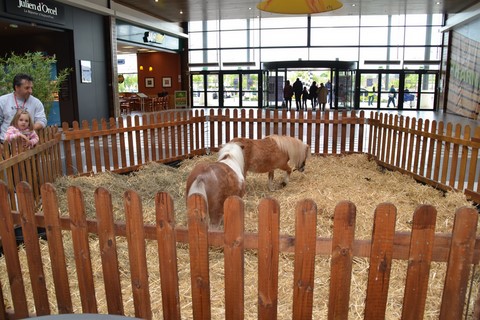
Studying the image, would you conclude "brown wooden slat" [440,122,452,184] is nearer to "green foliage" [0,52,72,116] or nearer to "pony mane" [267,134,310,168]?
"pony mane" [267,134,310,168]

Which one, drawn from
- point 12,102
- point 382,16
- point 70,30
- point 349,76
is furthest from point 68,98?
point 382,16

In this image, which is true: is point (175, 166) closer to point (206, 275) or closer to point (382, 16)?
point (206, 275)

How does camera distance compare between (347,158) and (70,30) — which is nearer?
(347,158)

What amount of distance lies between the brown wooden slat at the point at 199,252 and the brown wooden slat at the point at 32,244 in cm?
102

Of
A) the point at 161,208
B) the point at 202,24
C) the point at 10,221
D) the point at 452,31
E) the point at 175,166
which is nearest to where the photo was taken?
the point at 161,208

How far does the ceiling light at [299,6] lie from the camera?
→ 4.07 meters

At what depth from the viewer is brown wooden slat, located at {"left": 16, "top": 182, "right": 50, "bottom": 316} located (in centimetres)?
237

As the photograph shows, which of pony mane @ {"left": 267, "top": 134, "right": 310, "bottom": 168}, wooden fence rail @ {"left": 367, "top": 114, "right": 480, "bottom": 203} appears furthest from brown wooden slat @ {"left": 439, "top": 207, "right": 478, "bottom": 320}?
pony mane @ {"left": 267, "top": 134, "right": 310, "bottom": 168}

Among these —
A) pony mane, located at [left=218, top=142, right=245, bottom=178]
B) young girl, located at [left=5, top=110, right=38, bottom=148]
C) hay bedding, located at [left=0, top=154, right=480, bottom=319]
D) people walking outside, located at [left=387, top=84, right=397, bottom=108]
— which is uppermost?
people walking outside, located at [left=387, top=84, right=397, bottom=108]

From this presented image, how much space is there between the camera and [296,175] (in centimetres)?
695

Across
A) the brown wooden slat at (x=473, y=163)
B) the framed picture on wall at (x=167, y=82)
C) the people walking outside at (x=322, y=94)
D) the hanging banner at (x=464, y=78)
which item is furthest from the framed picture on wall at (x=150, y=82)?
the brown wooden slat at (x=473, y=163)

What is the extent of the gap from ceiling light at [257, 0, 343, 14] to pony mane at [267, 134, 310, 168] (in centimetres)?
226

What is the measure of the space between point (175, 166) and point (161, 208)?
5.77 m

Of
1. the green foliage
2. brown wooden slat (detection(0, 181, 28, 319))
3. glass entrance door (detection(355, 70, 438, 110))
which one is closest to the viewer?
brown wooden slat (detection(0, 181, 28, 319))
